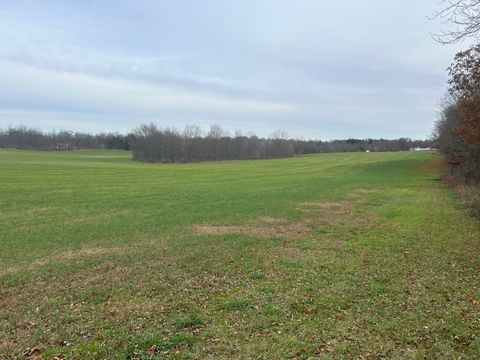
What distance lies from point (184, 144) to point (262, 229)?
98681 millimetres

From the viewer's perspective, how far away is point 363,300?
6949 millimetres

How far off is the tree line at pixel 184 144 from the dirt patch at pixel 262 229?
93.2 meters

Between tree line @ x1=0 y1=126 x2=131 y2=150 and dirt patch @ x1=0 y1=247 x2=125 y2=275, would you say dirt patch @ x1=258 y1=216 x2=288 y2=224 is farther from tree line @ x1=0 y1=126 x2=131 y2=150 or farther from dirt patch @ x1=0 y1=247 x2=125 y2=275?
tree line @ x1=0 y1=126 x2=131 y2=150

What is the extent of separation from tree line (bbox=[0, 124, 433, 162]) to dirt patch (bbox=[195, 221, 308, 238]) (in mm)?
93249

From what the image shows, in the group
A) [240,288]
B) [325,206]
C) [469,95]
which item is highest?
[469,95]

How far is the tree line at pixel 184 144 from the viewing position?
11006 centimetres

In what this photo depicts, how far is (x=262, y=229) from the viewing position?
15.1m

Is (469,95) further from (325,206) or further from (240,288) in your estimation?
(240,288)

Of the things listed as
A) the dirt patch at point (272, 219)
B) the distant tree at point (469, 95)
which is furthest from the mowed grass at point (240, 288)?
the distant tree at point (469, 95)

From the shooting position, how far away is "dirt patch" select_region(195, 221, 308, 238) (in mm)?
14180

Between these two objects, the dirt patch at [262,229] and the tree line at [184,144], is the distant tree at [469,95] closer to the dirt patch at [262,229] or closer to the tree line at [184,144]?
the dirt patch at [262,229]

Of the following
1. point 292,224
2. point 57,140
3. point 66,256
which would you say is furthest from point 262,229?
point 57,140

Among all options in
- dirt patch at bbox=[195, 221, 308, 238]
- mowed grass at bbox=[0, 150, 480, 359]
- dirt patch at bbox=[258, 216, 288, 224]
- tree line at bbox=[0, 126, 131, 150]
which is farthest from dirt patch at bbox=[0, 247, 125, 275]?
tree line at bbox=[0, 126, 131, 150]

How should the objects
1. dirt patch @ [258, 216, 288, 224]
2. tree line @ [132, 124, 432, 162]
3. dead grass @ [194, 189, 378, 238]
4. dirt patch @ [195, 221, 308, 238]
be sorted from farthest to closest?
tree line @ [132, 124, 432, 162]
dirt patch @ [258, 216, 288, 224]
dead grass @ [194, 189, 378, 238]
dirt patch @ [195, 221, 308, 238]
